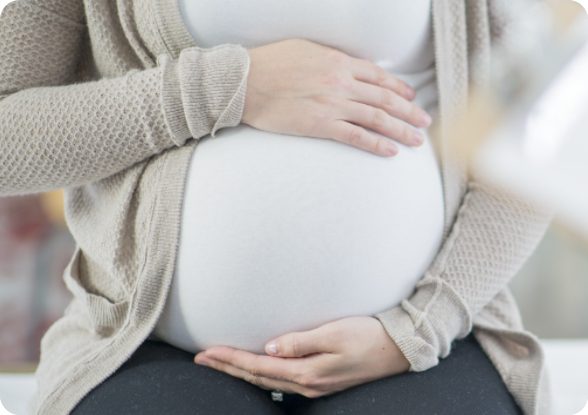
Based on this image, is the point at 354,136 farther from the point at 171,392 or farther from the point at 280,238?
the point at 171,392

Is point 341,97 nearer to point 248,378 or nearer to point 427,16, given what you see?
point 427,16

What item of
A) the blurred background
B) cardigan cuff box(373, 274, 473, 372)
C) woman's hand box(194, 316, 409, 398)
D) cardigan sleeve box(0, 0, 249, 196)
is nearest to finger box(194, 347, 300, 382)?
woman's hand box(194, 316, 409, 398)

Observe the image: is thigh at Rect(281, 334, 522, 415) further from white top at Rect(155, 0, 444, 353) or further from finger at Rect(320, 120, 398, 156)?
finger at Rect(320, 120, 398, 156)

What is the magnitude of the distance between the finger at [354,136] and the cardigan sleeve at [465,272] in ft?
0.47

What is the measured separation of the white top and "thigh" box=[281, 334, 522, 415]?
0.27 feet

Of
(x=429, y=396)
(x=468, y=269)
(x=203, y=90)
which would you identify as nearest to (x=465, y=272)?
(x=468, y=269)

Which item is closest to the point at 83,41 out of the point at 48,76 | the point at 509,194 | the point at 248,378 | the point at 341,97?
the point at 48,76

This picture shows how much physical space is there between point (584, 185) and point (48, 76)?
0.99 meters

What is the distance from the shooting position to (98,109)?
71 centimetres

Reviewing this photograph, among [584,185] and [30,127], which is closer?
[30,127]

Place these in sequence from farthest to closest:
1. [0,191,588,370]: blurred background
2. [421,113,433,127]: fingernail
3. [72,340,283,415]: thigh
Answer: [0,191,588,370]: blurred background, [421,113,433,127]: fingernail, [72,340,283,415]: thigh

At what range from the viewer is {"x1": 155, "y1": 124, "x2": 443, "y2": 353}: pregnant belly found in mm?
697

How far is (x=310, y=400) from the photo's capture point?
0.75 m

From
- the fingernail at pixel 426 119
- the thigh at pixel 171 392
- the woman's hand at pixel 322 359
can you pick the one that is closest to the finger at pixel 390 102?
the fingernail at pixel 426 119
